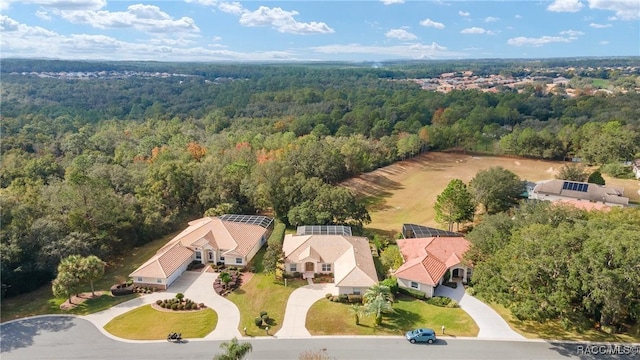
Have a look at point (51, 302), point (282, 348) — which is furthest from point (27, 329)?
point (282, 348)

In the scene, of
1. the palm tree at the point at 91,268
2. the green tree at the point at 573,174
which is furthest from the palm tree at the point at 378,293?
the green tree at the point at 573,174

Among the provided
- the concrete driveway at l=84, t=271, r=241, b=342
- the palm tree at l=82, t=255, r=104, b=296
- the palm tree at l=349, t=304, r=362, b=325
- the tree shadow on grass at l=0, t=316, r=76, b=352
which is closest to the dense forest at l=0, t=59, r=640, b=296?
the palm tree at l=82, t=255, r=104, b=296

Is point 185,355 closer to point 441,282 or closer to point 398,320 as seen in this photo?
point 398,320

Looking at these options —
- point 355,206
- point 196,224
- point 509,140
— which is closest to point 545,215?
point 355,206

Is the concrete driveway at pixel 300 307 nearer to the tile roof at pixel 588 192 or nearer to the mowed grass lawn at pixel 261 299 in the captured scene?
the mowed grass lawn at pixel 261 299

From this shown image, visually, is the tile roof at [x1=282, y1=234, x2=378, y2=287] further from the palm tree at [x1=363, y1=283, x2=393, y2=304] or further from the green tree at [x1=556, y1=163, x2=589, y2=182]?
the green tree at [x1=556, y1=163, x2=589, y2=182]

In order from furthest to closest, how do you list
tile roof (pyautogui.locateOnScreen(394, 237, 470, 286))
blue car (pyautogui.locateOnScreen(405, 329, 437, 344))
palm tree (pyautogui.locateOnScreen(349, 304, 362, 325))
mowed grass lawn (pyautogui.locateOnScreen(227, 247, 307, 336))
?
tile roof (pyautogui.locateOnScreen(394, 237, 470, 286)), mowed grass lawn (pyautogui.locateOnScreen(227, 247, 307, 336)), palm tree (pyautogui.locateOnScreen(349, 304, 362, 325)), blue car (pyautogui.locateOnScreen(405, 329, 437, 344))
